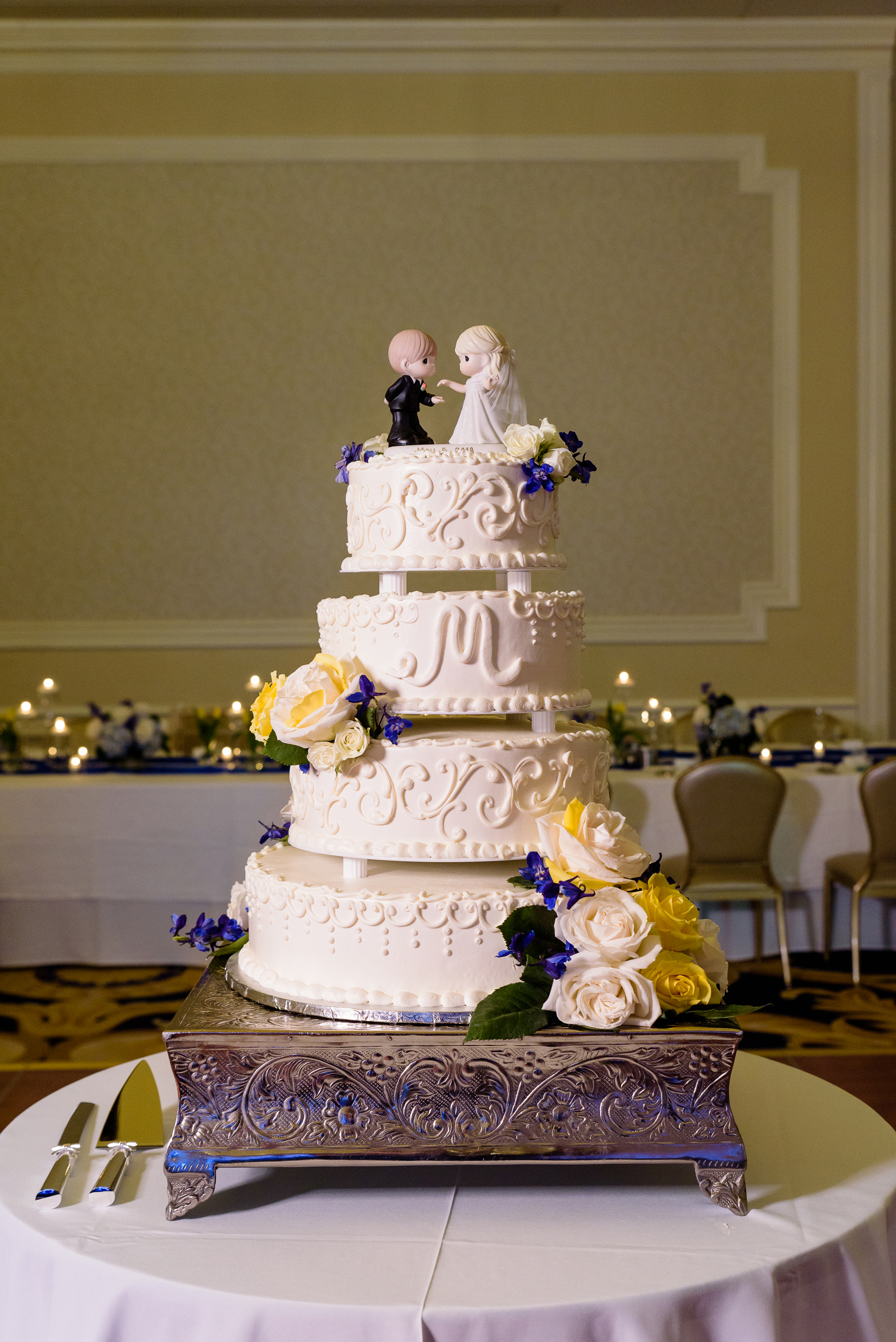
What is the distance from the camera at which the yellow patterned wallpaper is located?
826 centimetres

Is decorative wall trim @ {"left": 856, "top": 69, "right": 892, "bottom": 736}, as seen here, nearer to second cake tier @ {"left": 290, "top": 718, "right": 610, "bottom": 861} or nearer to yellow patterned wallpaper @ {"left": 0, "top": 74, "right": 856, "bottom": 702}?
yellow patterned wallpaper @ {"left": 0, "top": 74, "right": 856, "bottom": 702}

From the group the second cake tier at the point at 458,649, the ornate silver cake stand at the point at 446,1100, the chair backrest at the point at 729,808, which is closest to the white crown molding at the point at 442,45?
the chair backrest at the point at 729,808

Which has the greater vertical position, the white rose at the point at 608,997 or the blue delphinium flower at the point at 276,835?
the blue delphinium flower at the point at 276,835

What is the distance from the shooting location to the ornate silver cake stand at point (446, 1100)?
1749mm

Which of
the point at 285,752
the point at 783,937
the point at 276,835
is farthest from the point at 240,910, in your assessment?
the point at 783,937

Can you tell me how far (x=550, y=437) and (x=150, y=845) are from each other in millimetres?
3851

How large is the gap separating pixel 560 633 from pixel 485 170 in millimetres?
6815

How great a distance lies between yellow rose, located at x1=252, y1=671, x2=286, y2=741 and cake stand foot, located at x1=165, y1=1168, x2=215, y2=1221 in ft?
2.56

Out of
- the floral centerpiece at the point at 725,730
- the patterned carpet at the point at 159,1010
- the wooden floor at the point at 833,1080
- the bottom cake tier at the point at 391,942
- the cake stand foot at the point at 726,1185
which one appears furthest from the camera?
the floral centerpiece at the point at 725,730

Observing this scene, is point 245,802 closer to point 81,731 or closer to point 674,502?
point 81,731

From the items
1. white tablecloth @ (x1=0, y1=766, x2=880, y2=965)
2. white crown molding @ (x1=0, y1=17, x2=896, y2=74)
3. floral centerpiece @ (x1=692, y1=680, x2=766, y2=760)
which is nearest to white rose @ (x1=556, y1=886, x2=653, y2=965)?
white tablecloth @ (x1=0, y1=766, x2=880, y2=965)

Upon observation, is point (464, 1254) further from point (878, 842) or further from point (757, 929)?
point (757, 929)

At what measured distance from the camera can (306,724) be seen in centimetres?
213

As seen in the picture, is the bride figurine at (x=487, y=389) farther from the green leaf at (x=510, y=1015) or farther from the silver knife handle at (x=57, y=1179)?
the silver knife handle at (x=57, y=1179)
